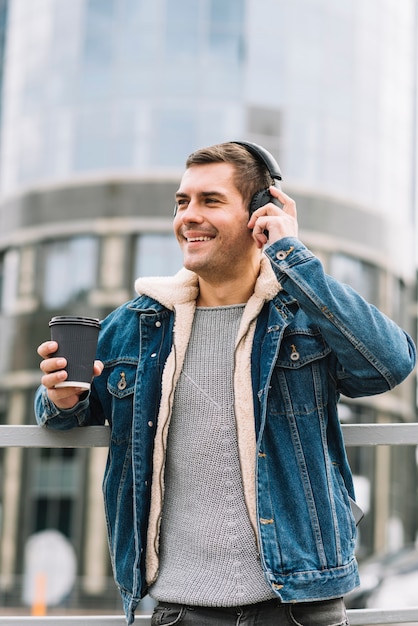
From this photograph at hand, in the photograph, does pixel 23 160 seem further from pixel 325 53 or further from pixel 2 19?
pixel 325 53

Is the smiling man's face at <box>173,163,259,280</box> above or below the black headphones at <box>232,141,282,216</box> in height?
below

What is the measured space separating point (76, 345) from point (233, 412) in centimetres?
53

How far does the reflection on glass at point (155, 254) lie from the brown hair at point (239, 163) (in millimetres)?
20526

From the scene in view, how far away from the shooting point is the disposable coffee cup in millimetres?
2682

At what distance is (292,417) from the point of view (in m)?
2.79

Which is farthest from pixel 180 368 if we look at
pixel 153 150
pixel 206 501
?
pixel 153 150

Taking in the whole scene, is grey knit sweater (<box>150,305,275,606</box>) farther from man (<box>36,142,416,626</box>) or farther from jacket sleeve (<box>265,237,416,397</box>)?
jacket sleeve (<box>265,237,416,397</box>)

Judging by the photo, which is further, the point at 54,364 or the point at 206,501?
the point at 206,501

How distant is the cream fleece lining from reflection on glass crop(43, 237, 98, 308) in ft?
68.8

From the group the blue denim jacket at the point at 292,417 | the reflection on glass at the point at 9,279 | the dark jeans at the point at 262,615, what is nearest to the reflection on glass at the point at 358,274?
the reflection on glass at the point at 9,279

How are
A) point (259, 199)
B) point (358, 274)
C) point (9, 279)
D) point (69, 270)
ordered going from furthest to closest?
point (358, 274), point (9, 279), point (69, 270), point (259, 199)

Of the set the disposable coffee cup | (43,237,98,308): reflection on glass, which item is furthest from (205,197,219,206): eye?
(43,237,98,308): reflection on glass

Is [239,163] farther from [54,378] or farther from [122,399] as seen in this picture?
[54,378]

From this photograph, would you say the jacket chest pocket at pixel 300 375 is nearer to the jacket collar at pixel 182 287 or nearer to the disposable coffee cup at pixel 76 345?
the jacket collar at pixel 182 287
